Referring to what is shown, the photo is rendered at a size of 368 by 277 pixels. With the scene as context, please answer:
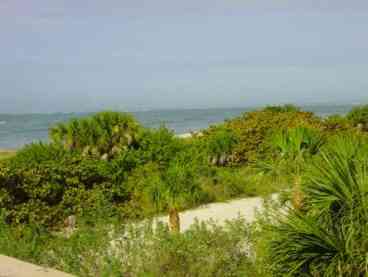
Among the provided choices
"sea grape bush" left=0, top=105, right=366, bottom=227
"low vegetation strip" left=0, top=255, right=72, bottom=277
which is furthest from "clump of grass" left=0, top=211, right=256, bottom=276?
"sea grape bush" left=0, top=105, right=366, bottom=227

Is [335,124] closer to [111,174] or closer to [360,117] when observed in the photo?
[360,117]

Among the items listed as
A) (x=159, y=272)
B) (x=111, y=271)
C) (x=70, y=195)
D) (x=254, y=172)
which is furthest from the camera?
(x=254, y=172)

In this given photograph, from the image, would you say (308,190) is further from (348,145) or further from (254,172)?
(254,172)

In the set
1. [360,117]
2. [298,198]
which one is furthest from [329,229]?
[360,117]

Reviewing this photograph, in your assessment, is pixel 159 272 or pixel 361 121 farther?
pixel 361 121

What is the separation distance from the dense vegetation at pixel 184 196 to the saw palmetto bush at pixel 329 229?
0.4 inches

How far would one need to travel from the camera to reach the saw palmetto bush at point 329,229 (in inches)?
264

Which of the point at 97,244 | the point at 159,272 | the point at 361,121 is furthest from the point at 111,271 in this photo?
the point at 361,121

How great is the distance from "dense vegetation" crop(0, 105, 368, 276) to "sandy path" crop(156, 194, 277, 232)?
294 mm

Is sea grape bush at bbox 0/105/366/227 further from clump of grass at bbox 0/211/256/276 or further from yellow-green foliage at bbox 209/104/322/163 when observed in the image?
clump of grass at bbox 0/211/256/276

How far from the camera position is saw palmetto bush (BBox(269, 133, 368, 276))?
671 centimetres

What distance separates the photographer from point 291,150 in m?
16.3

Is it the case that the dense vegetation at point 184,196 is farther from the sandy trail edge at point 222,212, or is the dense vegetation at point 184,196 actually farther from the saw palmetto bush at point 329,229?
the sandy trail edge at point 222,212

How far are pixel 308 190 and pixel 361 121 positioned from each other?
2223 cm
